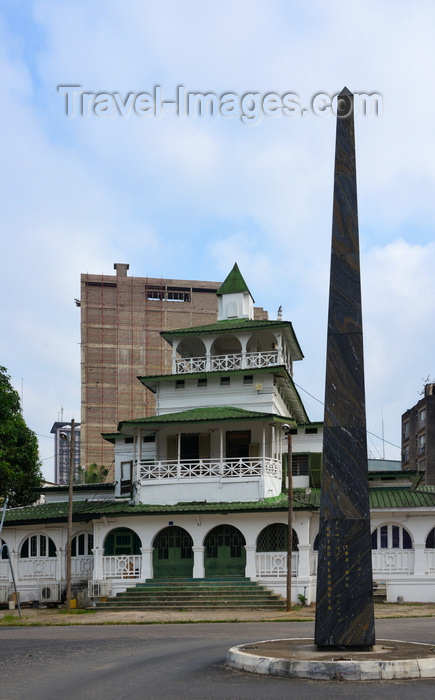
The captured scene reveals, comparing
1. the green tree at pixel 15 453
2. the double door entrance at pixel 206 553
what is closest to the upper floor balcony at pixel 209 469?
the double door entrance at pixel 206 553

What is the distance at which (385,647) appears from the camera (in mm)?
15039

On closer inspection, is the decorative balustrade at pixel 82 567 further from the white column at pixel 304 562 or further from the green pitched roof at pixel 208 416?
the white column at pixel 304 562

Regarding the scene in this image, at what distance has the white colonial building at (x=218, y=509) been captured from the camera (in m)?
35.2

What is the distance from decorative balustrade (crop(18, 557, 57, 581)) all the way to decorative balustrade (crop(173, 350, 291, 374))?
1073 centimetres

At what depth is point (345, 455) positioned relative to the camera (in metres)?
15.3

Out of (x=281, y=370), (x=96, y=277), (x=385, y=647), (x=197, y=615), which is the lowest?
(x=197, y=615)

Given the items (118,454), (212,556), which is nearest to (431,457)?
(118,454)

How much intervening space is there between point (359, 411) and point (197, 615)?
17.0 m

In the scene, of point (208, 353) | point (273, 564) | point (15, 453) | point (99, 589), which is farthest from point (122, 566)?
point (15, 453)

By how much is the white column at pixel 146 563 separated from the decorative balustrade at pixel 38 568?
15.0 feet

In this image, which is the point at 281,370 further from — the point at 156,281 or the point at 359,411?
the point at 156,281

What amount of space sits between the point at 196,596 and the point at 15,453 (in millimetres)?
24021

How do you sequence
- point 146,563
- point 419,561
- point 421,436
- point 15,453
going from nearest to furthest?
1. point 419,561
2. point 146,563
3. point 15,453
4. point 421,436

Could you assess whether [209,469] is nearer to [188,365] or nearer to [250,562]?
[250,562]
